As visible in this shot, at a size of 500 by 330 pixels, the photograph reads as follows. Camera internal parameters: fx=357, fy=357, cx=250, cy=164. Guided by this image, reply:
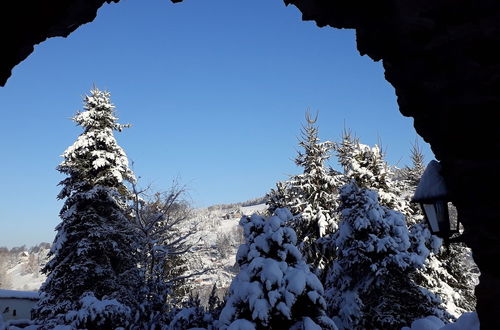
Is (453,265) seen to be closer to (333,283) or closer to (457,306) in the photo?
(457,306)

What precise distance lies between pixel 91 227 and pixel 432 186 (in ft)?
47.8

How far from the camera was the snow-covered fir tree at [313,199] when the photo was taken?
1653 cm

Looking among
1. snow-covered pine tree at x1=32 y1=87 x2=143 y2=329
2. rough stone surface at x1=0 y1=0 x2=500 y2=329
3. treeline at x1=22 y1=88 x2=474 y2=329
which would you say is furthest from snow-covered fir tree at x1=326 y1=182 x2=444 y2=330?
snow-covered pine tree at x1=32 y1=87 x2=143 y2=329

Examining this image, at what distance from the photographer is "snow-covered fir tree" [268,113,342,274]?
54.2 feet

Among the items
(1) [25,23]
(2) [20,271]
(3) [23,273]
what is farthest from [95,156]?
(2) [20,271]

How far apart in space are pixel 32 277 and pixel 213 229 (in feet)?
231

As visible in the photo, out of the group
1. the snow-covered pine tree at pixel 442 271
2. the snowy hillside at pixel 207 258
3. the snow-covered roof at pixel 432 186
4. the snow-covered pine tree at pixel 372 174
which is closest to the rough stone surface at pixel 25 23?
the snow-covered roof at pixel 432 186

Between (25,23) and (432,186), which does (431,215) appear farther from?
(25,23)

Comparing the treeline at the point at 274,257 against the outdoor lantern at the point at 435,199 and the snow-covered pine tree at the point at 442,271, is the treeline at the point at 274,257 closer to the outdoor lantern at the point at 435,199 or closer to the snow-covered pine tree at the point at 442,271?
the snow-covered pine tree at the point at 442,271

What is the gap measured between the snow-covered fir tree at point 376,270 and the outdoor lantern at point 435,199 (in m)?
6.40

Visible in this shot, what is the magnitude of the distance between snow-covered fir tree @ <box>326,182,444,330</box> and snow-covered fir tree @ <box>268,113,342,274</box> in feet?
17.4

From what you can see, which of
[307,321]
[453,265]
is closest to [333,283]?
[307,321]

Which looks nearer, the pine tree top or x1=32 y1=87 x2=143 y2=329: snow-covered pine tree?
x1=32 y1=87 x2=143 y2=329: snow-covered pine tree

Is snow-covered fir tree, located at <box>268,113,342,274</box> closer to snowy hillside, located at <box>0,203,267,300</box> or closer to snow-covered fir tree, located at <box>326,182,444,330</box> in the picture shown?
snow-covered fir tree, located at <box>326,182,444,330</box>
